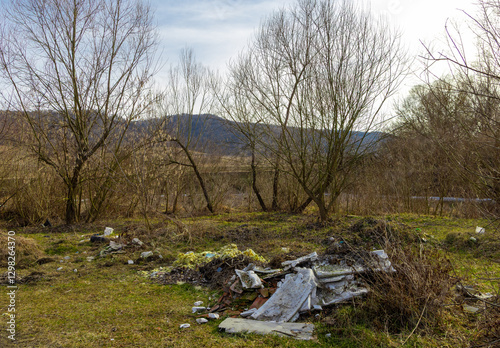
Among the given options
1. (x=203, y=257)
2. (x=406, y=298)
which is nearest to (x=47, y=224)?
(x=203, y=257)

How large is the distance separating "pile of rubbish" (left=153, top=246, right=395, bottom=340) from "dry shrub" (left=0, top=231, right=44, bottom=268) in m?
3.88

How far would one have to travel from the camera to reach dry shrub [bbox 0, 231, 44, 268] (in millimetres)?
6075

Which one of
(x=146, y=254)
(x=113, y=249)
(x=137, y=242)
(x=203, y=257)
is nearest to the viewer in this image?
(x=203, y=257)

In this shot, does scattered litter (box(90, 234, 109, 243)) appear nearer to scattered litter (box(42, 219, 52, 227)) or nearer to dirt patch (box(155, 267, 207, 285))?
dirt patch (box(155, 267, 207, 285))

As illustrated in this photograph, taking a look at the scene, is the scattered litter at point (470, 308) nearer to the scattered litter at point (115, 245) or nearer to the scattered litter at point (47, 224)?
the scattered litter at point (115, 245)

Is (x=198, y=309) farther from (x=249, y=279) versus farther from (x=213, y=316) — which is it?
(x=249, y=279)

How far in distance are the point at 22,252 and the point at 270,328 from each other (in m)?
5.31

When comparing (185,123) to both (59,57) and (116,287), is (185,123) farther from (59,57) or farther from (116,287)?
(116,287)

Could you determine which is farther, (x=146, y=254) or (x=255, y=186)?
(x=255, y=186)

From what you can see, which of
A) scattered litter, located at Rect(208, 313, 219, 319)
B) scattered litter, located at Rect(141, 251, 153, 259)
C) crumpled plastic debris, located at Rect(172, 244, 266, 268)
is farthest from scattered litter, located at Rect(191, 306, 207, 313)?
scattered litter, located at Rect(141, 251, 153, 259)

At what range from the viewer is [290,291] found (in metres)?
4.14

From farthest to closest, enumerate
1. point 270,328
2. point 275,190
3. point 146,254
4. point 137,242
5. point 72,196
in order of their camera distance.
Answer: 1. point 275,190
2. point 72,196
3. point 137,242
4. point 146,254
5. point 270,328

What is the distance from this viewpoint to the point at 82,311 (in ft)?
13.8

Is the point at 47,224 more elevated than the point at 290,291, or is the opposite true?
the point at 290,291
